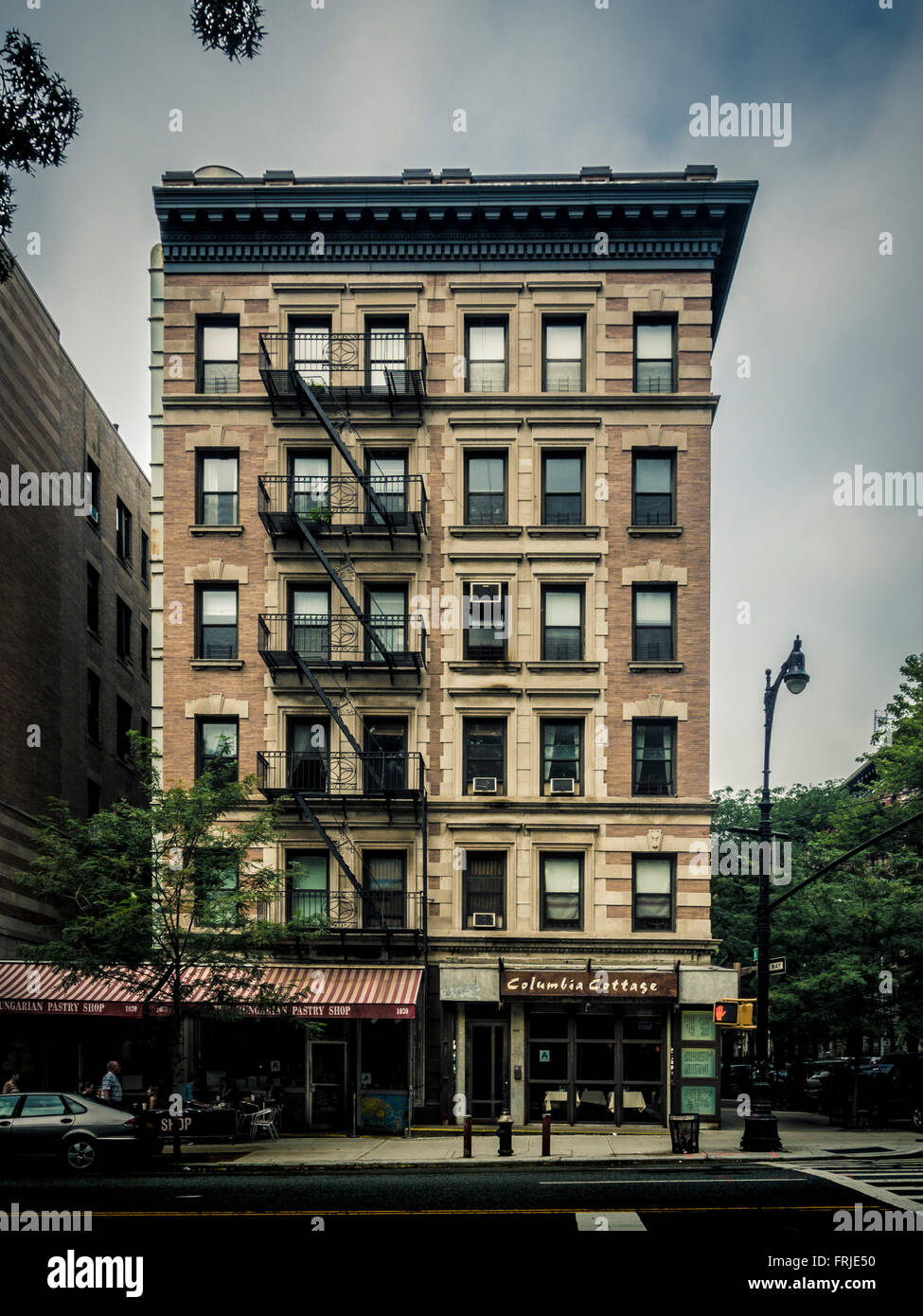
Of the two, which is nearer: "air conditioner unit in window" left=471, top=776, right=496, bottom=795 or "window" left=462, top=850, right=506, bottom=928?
"window" left=462, top=850, right=506, bottom=928

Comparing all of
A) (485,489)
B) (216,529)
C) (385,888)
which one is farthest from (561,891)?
(216,529)

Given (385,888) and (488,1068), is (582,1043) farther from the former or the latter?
(385,888)

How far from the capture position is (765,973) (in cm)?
2617

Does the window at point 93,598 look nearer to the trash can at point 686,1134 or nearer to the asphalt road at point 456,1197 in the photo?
the asphalt road at point 456,1197

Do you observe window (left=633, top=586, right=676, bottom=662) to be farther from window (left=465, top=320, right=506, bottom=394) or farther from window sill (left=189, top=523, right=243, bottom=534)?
window sill (left=189, top=523, right=243, bottom=534)

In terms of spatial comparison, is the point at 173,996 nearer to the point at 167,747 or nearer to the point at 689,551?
the point at 167,747

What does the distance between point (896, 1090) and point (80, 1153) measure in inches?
810

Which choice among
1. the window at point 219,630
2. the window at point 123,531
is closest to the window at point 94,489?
the window at point 123,531

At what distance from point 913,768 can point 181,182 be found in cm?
2808

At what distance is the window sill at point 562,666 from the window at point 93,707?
16.2m

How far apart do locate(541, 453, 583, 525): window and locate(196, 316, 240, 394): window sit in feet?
27.9

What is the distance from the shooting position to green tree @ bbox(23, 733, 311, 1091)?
82.0 ft

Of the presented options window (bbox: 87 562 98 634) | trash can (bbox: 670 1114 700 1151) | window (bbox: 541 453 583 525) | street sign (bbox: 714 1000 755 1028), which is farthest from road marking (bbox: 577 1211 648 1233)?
window (bbox: 87 562 98 634)
